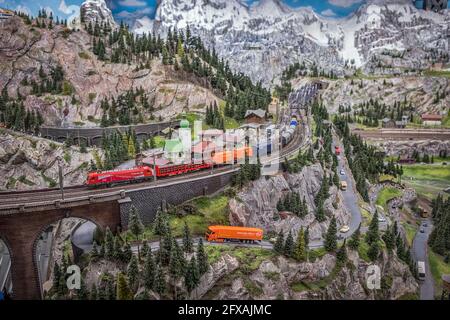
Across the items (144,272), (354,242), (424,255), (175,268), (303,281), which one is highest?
(144,272)

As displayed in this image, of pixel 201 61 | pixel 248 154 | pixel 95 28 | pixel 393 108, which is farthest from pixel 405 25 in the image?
pixel 248 154

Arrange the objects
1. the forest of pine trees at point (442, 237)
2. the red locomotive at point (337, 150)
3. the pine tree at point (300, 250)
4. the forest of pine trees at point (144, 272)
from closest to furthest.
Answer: the forest of pine trees at point (144, 272), the pine tree at point (300, 250), the forest of pine trees at point (442, 237), the red locomotive at point (337, 150)

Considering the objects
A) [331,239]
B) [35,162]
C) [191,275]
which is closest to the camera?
[191,275]

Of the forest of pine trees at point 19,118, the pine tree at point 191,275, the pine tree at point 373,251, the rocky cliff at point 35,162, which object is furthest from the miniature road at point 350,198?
the forest of pine trees at point 19,118

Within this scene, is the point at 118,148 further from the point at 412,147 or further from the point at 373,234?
the point at 412,147

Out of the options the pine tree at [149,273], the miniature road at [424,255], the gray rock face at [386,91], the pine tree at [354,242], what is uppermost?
the gray rock face at [386,91]

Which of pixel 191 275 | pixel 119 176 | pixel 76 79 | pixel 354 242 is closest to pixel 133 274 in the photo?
pixel 191 275

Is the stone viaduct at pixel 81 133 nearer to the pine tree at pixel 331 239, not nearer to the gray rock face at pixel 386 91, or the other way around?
the pine tree at pixel 331 239
